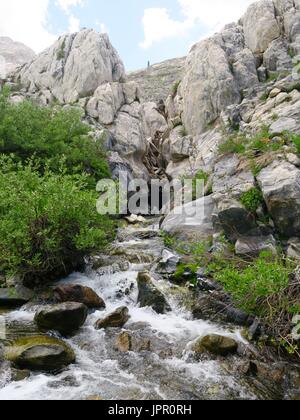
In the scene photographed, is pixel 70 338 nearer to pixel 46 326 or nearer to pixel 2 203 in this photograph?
pixel 46 326

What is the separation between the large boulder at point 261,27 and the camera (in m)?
25.9

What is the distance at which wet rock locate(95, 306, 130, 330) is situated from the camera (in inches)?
345

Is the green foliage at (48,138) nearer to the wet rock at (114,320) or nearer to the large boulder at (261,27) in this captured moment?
the wet rock at (114,320)

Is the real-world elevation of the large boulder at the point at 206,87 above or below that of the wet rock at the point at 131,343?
above

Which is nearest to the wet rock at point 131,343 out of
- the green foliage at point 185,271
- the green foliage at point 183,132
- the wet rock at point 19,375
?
the wet rock at point 19,375

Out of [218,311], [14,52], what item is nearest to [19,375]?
[218,311]

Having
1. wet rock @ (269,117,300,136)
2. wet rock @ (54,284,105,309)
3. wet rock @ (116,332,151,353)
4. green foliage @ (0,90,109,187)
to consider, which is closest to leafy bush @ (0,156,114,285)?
wet rock @ (54,284,105,309)

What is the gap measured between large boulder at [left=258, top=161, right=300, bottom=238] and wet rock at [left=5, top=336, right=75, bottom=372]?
662 cm

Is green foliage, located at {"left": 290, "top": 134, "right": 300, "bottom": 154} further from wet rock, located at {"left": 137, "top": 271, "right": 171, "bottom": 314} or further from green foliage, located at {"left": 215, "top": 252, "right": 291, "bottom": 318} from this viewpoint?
wet rock, located at {"left": 137, "top": 271, "right": 171, "bottom": 314}

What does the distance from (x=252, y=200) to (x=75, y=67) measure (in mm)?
25816

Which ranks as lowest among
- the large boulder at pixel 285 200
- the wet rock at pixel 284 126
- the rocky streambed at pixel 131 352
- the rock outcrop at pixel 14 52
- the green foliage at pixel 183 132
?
the rocky streambed at pixel 131 352

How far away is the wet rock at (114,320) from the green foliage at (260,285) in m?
2.80
